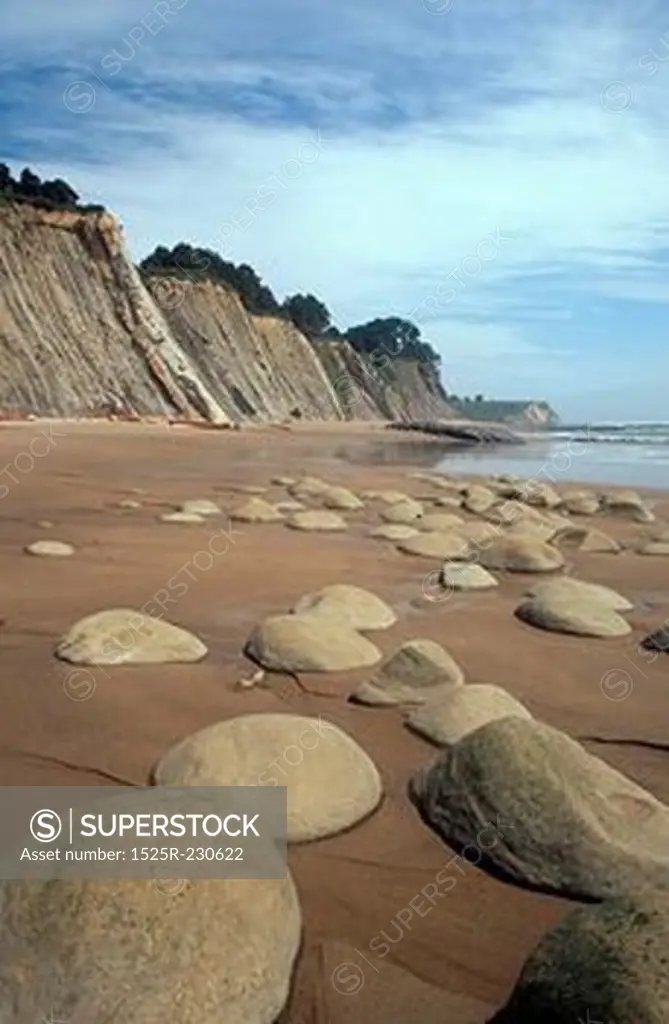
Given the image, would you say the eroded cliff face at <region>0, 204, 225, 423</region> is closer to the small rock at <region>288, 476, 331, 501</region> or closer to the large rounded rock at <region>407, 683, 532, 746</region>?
the small rock at <region>288, 476, 331, 501</region>

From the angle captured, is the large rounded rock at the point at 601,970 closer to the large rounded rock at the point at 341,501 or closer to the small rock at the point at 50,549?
the small rock at the point at 50,549

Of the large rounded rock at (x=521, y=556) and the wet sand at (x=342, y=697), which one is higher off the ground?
the large rounded rock at (x=521, y=556)

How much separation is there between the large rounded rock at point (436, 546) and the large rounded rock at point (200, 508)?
7.14ft

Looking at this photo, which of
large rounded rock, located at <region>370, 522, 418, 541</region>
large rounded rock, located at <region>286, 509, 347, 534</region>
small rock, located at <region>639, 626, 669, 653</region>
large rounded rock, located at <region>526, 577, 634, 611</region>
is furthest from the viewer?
large rounded rock, located at <region>286, 509, 347, 534</region>

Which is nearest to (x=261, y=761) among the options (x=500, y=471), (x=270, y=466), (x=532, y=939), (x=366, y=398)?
(x=532, y=939)

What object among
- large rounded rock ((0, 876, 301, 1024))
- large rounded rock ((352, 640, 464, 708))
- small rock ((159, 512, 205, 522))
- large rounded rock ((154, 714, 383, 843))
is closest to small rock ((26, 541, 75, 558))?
small rock ((159, 512, 205, 522))

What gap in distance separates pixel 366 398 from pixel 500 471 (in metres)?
63.2

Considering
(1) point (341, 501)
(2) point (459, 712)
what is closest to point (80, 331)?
(1) point (341, 501)

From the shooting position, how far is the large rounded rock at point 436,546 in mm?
6750

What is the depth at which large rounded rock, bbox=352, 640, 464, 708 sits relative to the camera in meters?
3.45

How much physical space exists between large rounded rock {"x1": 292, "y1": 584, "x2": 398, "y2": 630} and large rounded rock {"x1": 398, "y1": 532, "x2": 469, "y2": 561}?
6.44 feet

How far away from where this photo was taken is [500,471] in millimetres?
20328

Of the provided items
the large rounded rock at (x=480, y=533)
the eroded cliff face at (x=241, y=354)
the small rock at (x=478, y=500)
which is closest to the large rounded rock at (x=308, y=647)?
the large rounded rock at (x=480, y=533)

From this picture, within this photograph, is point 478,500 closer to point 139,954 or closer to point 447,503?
point 447,503
